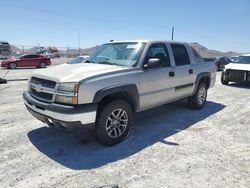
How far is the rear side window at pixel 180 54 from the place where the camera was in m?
5.83

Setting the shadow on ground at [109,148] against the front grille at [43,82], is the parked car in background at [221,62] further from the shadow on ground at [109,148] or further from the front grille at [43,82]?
the front grille at [43,82]

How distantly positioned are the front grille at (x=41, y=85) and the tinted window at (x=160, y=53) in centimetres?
197

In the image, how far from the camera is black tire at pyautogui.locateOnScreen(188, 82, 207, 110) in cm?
691

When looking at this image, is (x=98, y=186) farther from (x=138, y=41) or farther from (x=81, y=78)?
(x=138, y=41)

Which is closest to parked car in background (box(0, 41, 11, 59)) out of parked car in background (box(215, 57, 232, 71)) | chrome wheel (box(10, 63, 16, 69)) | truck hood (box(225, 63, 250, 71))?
chrome wheel (box(10, 63, 16, 69))

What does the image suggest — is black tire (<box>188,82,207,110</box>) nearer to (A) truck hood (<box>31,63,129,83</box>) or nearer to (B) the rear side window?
(B) the rear side window

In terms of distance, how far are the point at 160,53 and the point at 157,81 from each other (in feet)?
2.33

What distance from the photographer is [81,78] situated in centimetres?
384

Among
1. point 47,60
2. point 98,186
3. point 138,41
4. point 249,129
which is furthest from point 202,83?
point 47,60

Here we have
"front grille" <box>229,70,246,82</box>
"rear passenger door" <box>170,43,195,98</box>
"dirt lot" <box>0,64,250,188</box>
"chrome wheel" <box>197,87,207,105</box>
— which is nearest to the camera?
"dirt lot" <box>0,64,250,188</box>

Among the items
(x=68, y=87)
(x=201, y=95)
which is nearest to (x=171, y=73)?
(x=201, y=95)

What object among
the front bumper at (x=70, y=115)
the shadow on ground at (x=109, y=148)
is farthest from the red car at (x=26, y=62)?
the front bumper at (x=70, y=115)

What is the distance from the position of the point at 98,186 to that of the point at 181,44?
4.31 m

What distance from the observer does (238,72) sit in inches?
463
